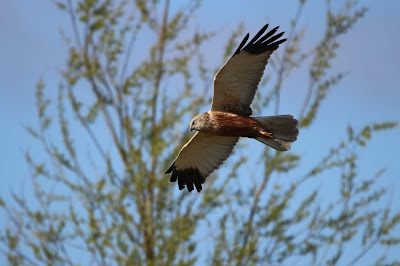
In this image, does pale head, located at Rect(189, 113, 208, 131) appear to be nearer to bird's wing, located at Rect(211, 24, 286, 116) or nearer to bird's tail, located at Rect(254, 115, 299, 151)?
bird's wing, located at Rect(211, 24, 286, 116)

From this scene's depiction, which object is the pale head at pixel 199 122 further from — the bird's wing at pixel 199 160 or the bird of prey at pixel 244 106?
the bird's wing at pixel 199 160

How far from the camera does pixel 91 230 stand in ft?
28.4

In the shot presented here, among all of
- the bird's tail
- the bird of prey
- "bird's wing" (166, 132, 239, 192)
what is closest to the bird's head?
the bird of prey

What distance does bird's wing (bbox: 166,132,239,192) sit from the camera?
6.83 meters

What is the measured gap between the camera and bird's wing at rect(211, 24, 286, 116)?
20.2 feet

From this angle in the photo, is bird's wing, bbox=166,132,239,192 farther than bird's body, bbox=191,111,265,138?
Yes

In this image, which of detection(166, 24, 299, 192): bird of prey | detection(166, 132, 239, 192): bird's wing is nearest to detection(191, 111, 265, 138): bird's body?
detection(166, 24, 299, 192): bird of prey

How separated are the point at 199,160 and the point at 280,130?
1.07m

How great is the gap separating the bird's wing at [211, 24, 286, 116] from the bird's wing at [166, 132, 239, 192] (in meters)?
0.59

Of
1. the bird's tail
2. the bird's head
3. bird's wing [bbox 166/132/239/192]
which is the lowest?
the bird's tail

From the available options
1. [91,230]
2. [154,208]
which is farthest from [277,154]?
[91,230]

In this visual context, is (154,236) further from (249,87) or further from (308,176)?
(249,87)

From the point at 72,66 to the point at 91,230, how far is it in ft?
6.60

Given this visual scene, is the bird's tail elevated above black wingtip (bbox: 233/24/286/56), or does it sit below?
below
